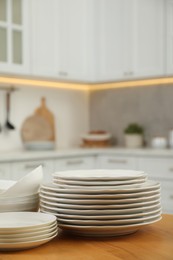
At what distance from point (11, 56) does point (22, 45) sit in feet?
0.53

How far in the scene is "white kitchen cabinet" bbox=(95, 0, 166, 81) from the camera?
162 inches

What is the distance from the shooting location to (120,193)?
1.00m

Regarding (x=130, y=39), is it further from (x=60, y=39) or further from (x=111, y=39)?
(x=60, y=39)

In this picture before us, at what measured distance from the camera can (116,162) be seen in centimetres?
395

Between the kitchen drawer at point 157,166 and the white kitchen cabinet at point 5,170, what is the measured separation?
1.09 m

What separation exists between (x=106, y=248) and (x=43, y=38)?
3275mm

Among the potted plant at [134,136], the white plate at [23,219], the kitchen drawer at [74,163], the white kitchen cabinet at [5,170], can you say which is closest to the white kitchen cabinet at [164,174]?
the kitchen drawer at [74,163]

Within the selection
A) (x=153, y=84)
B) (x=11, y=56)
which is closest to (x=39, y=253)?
(x=11, y=56)

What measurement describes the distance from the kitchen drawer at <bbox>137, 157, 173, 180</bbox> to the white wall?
1171 mm

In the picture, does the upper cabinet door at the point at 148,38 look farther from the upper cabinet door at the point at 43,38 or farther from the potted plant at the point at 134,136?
the upper cabinet door at the point at 43,38

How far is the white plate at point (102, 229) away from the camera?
0.99m

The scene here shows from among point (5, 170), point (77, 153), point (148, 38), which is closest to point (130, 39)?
point (148, 38)

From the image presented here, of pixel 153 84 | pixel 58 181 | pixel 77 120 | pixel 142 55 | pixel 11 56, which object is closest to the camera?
pixel 58 181

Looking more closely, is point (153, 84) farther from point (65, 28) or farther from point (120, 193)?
point (120, 193)
